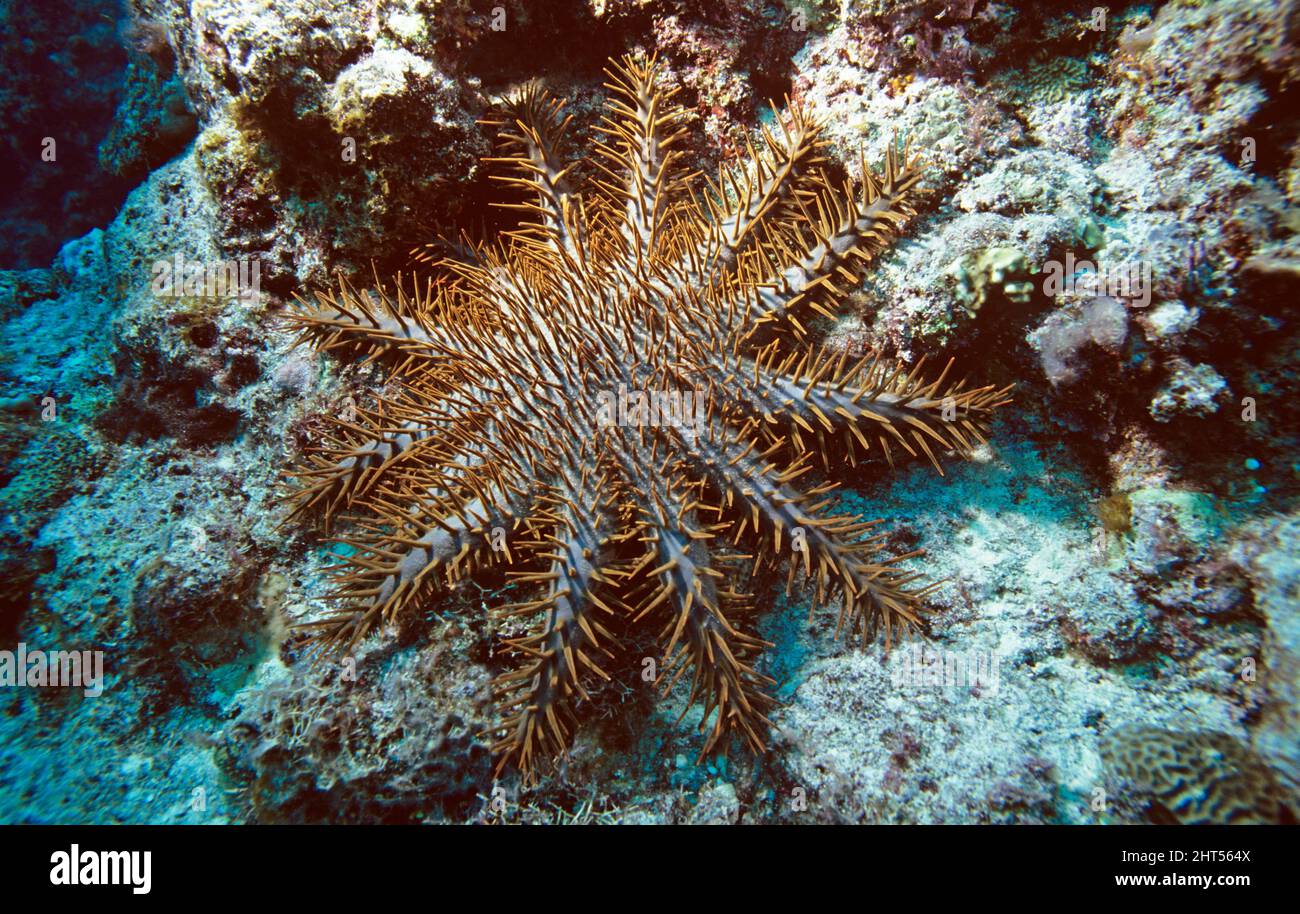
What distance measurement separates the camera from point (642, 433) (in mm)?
2889

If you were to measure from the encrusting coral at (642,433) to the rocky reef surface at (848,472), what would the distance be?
0.26 meters

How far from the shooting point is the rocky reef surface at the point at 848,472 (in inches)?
98.2

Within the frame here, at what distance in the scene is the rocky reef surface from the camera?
2494 millimetres

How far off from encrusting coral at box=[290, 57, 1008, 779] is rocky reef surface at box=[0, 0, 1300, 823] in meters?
0.26

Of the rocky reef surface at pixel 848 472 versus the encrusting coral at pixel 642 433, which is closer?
the rocky reef surface at pixel 848 472

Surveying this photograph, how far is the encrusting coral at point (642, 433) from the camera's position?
2.68 meters

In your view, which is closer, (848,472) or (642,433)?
(642,433)

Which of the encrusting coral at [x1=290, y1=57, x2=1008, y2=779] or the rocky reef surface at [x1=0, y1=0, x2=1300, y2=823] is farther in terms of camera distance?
the encrusting coral at [x1=290, y1=57, x2=1008, y2=779]

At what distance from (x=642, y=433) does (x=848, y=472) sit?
1.30 meters

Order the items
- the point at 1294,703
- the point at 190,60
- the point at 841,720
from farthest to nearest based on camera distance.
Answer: the point at 190,60
the point at 841,720
the point at 1294,703
